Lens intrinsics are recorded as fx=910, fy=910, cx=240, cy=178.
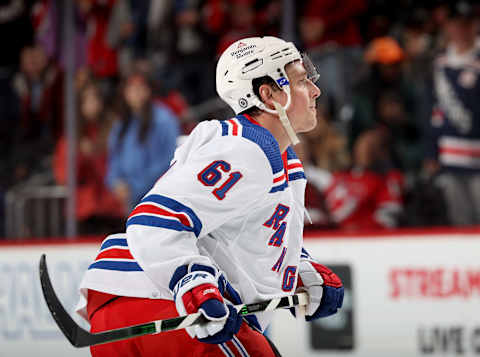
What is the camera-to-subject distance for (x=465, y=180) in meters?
4.70

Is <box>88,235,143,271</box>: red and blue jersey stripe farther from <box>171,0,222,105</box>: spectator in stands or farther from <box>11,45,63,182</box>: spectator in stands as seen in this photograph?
<box>11,45,63,182</box>: spectator in stands

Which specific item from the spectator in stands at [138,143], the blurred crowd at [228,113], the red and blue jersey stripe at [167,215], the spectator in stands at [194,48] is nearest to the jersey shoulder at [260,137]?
the red and blue jersey stripe at [167,215]

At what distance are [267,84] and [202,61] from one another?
10.9ft

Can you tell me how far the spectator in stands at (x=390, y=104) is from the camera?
16.0 ft

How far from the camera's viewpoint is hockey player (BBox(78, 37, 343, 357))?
1.95 meters

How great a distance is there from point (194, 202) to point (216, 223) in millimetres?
77

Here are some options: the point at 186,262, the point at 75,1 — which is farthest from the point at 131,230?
the point at 75,1

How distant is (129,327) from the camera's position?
200 centimetres

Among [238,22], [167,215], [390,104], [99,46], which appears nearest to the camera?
[167,215]

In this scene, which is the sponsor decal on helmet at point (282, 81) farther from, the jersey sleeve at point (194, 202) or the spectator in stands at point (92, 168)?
the spectator in stands at point (92, 168)

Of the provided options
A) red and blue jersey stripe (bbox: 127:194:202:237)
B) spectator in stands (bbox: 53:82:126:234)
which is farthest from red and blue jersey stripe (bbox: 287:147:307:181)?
spectator in stands (bbox: 53:82:126:234)

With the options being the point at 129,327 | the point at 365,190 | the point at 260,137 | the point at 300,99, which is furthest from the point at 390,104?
the point at 129,327

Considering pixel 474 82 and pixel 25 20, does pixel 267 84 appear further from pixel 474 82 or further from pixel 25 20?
pixel 25 20

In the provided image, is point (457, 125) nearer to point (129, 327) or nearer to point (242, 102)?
point (242, 102)
